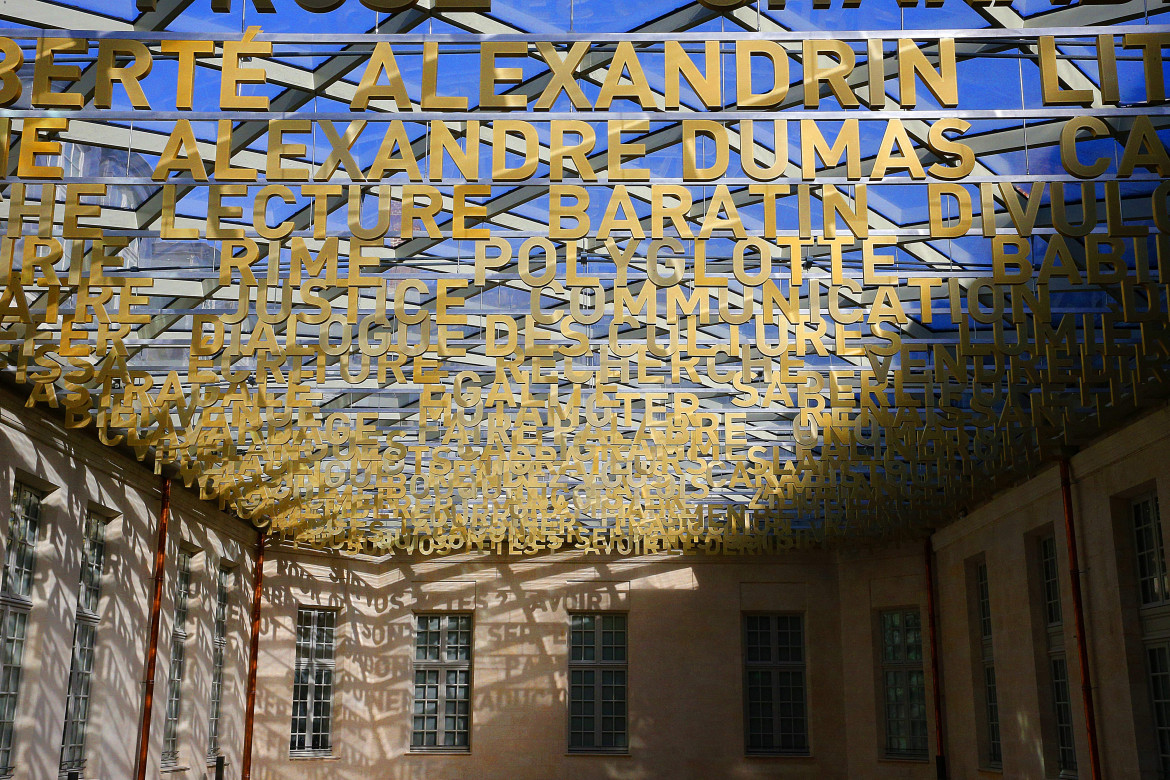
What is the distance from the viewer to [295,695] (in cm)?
2573

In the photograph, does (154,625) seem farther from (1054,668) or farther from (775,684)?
(775,684)

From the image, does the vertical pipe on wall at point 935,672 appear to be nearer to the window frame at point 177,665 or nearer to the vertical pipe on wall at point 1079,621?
the vertical pipe on wall at point 1079,621

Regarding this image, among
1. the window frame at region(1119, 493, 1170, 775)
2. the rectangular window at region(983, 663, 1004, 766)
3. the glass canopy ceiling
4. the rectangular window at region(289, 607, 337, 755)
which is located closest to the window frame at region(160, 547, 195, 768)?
the glass canopy ceiling

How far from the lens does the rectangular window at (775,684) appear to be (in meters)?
26.6

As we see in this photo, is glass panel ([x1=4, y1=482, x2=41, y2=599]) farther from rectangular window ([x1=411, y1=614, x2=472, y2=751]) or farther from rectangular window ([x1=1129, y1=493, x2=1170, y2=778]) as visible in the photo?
rectangular window ([x1=1129, y1=493, x2=1170, y2=778])

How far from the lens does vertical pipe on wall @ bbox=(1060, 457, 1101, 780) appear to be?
1603cm

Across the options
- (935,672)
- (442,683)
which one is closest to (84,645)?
(442,683)

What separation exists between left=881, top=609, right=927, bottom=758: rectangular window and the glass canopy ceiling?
27.0 feet

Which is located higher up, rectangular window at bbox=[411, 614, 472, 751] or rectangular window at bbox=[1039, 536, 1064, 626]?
rectangular window at bbox=[1039, 536, 1064, 626]

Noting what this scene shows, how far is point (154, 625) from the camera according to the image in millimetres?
18062

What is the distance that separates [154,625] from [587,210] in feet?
37.2

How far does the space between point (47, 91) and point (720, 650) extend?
22.9 meters

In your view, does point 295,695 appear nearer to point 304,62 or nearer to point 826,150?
Result: point 304,62

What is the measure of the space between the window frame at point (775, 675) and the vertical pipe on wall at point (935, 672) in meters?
3.98
